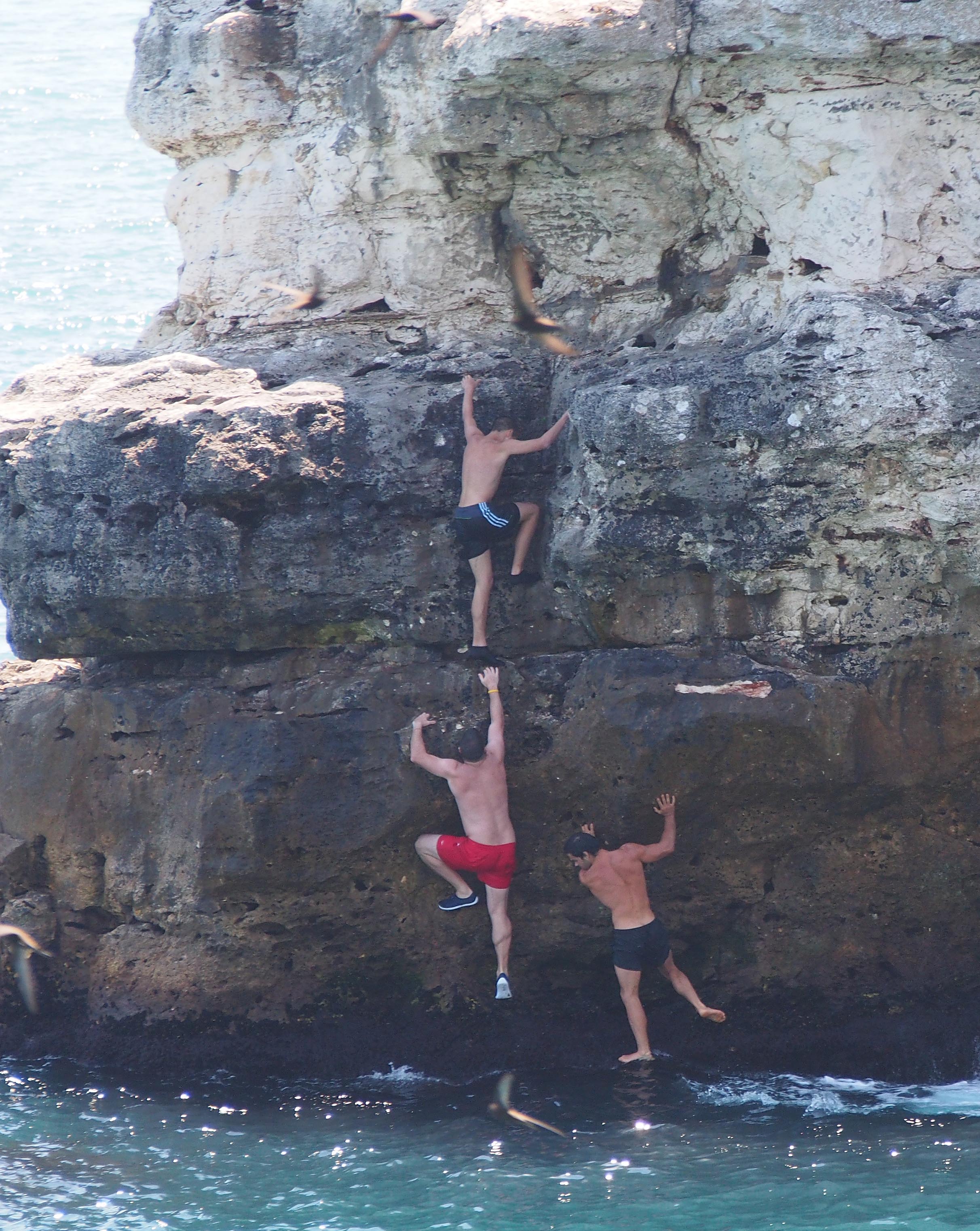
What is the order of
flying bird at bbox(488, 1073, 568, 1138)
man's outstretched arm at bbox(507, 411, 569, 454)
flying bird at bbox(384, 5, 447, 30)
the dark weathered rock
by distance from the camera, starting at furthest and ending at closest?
flying bird at bbox(384, 5, 447, 30) < man's outstretched arm at bbox(507, 411, 569, 454) < the dark weathered rock < flying bird at bbox(488, 1073, 568, 1138)

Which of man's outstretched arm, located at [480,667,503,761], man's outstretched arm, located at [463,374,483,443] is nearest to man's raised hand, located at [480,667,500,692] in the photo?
man's outstretched arm, located at [480,667,503,761]

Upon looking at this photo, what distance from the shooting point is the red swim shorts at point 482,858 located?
8.52 metres

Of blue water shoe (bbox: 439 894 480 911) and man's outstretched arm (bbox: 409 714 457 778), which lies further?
blue water shoe (bbox: 439 894 480 911)

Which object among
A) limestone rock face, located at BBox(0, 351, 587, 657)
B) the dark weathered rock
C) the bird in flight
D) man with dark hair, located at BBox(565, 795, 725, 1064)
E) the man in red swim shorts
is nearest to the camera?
the dark weathered rock

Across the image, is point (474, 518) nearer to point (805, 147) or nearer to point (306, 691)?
point (306, 691)

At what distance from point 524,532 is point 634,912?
236 centimetres

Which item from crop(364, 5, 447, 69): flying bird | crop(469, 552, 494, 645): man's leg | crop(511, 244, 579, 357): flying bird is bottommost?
crop(469, 552, 494, 645): man's leg

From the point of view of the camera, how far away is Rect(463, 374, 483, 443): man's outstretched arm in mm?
8672

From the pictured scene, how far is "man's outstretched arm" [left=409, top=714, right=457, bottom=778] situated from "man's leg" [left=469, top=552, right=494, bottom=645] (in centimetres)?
58

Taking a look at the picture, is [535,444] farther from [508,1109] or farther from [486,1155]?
[486,1155]

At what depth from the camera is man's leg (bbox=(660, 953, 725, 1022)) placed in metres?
8.27

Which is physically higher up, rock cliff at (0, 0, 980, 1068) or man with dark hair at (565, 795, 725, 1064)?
rock cliff at (0, 0, 980, 1068)

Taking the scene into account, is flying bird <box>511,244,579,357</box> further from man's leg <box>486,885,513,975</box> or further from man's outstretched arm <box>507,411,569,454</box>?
man's leg <box>486,885,513,975</box>

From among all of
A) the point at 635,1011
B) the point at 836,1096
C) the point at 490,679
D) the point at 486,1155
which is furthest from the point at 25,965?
the point at 836,1096
